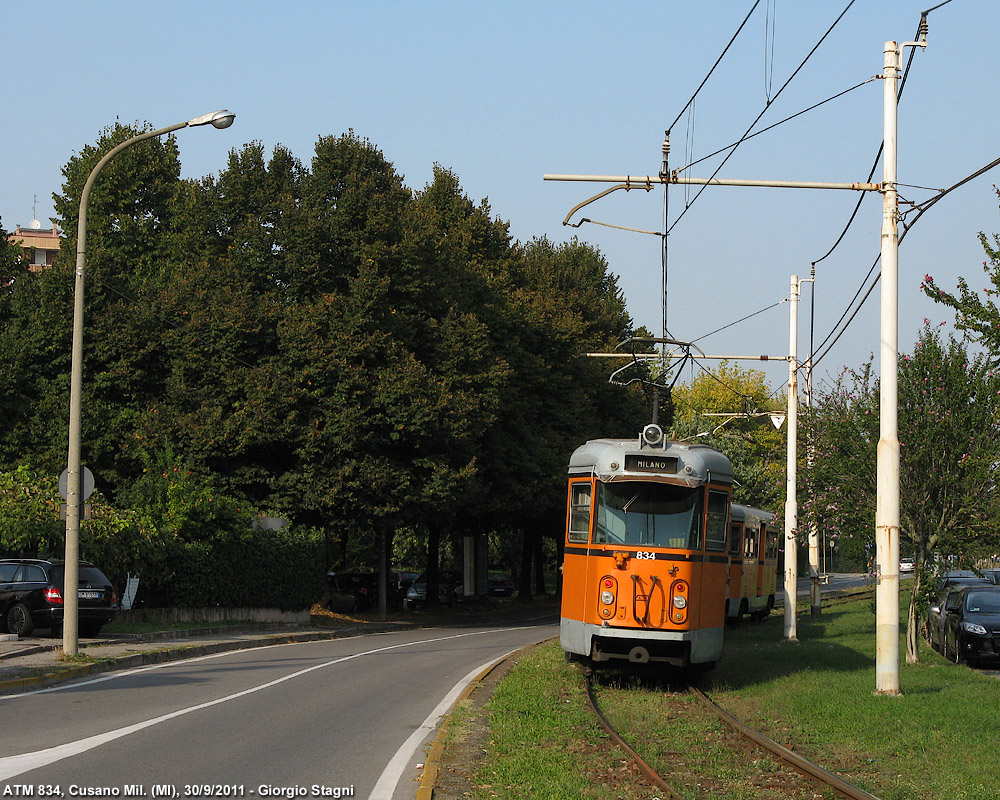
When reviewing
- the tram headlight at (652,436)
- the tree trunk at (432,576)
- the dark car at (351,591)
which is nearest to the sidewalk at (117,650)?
the tram headlight at (652,436)

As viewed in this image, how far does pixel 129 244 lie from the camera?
157ft

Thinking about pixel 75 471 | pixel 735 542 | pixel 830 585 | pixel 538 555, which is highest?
pixel 75 471

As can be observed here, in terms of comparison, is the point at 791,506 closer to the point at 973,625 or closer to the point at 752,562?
the point at 973,625

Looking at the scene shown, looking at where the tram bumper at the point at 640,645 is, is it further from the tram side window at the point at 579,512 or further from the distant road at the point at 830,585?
the distant road at the point at 830,585

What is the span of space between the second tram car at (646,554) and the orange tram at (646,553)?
1cm

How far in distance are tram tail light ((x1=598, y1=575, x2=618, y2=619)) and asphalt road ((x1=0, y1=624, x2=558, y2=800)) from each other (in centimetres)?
248

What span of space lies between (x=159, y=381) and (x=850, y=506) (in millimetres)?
24533

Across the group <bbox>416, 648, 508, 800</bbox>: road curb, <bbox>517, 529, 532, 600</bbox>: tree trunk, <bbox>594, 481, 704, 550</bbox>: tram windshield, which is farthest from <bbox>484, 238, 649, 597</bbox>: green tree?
<bbox>416, 648, 508, 800</bbox>: road curb

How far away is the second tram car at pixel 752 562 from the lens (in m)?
29.9

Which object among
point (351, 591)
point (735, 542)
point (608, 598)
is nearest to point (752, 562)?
point (735, 542)

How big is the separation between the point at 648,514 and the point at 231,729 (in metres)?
7.45

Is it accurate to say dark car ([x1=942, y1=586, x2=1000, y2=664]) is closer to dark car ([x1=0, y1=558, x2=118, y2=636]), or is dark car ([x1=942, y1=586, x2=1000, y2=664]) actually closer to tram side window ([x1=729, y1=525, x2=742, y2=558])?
tram side window ([x1=729, y1=525, x2=742, y2=558])

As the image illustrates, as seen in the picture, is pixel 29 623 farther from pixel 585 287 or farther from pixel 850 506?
pixel 585 287

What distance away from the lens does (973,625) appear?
885 inches
